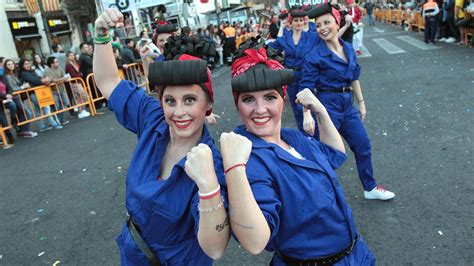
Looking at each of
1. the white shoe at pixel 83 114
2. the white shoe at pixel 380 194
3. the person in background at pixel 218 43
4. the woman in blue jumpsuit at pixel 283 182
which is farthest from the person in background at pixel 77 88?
the woman in blue jumpsuit at pixel 283 182

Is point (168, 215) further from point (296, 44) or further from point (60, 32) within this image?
point (60, 32)

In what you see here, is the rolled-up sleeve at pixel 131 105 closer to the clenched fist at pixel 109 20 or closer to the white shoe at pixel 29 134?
the clenched fist at pixel 109 20

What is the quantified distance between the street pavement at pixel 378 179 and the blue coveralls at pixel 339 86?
641 millimetres

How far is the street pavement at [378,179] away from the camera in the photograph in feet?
12.2

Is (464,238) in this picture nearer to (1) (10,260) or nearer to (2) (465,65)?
(1) (10,260)

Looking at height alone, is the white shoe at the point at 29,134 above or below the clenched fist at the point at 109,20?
below

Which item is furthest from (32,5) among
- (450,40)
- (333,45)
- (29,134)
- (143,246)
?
(143,246)

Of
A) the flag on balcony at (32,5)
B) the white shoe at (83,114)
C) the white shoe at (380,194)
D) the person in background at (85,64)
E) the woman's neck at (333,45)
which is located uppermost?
the flag on balcony at (32,5)

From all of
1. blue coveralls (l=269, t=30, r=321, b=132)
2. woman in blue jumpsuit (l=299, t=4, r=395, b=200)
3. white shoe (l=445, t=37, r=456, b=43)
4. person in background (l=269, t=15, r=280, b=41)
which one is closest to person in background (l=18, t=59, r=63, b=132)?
person in background (l=269, t=15, r=280, b=41)

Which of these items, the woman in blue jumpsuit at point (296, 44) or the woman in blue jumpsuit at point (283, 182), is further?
the woman in blue jumpsuit at point (296, 44)

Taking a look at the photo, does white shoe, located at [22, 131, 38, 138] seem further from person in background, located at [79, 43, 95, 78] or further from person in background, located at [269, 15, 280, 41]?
person in background, located at [269, 15, 280, 41]

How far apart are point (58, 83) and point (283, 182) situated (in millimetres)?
10089

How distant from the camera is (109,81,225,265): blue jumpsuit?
1729 mm

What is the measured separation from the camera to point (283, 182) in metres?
1.64
